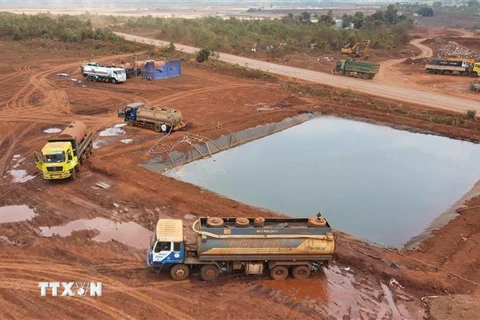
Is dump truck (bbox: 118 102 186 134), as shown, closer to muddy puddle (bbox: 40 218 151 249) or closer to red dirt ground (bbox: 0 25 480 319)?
red dirt ground (bbox: 0 25 480 319)

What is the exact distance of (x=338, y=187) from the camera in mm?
26172

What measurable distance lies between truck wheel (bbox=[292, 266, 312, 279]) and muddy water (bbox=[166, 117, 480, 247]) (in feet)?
17.9

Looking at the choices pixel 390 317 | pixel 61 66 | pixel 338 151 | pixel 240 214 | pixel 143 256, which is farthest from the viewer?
pixel 61 66

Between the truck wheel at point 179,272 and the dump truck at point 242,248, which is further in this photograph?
the truck wheel at point 179,272

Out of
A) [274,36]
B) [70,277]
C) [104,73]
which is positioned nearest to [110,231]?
[70,277]

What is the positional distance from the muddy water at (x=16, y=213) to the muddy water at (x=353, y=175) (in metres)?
8.66

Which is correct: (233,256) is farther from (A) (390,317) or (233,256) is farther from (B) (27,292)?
(B) (27,292)

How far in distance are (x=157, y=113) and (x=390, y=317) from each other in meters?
23.3

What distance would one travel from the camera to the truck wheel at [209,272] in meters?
16.1

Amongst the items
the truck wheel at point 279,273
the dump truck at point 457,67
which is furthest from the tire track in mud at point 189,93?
the dump truck at point 457,67

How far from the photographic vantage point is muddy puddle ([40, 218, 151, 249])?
19219 mm

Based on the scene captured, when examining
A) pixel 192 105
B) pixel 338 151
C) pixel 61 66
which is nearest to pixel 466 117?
pixel 338 151

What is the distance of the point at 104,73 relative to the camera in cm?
4725

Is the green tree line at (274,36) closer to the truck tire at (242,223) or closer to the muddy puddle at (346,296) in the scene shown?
the truck tire at (242,223)
